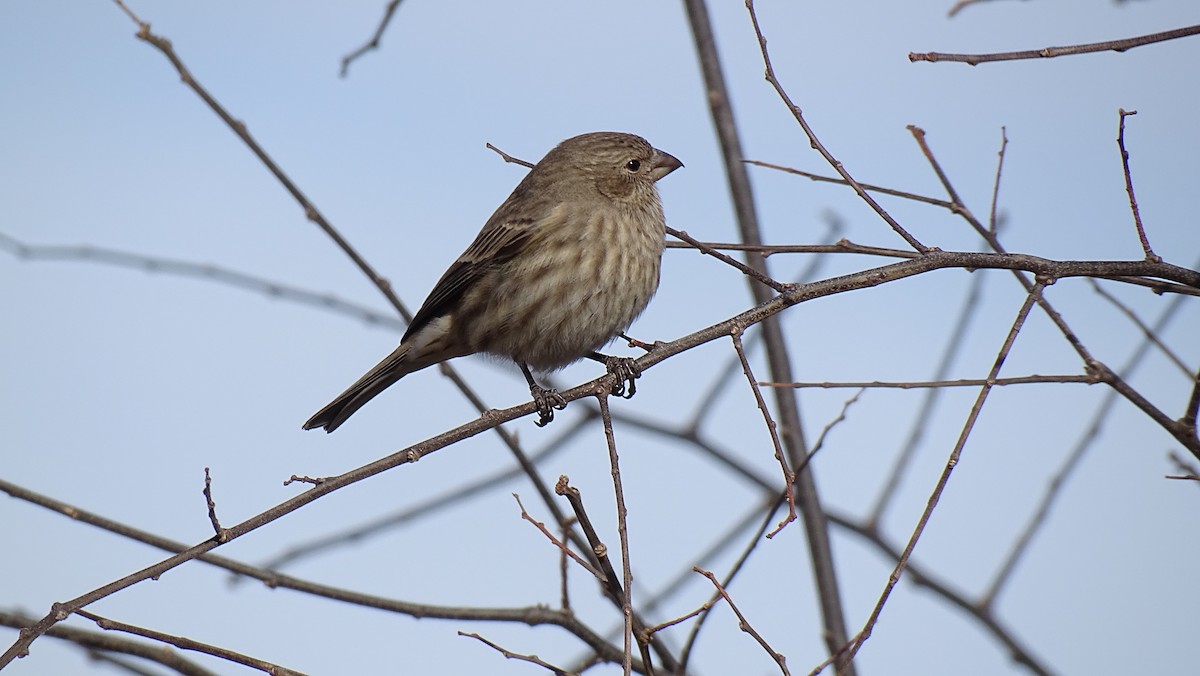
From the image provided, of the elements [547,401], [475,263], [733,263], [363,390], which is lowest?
[733,263]

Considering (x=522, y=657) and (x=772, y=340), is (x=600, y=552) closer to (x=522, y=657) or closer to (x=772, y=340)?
(x=522, y=657)

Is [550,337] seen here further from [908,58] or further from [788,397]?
[908,58]

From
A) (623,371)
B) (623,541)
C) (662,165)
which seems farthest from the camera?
(662,165)

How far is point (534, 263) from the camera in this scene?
5770mm

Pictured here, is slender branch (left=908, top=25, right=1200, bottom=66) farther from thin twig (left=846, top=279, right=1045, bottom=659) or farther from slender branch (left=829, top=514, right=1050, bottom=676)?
slender branch (left=829, top=514, right=1050, bottom=676)

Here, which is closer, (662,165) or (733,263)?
(733,263)

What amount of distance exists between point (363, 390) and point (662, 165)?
6.39 feet

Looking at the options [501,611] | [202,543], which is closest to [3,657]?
[202,543]

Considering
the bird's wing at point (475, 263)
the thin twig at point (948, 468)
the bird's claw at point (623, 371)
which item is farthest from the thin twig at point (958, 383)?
the bird's wing at point (475, 263)

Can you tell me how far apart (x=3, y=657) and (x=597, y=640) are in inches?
86.6

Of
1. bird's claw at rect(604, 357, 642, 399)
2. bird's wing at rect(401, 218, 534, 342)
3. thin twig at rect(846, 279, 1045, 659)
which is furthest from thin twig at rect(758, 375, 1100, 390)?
bird's wing at rect(401, 218, 534, 342)

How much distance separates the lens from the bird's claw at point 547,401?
521 cm

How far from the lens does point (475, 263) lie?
604cm

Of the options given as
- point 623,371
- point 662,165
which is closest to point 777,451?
point 623,371
